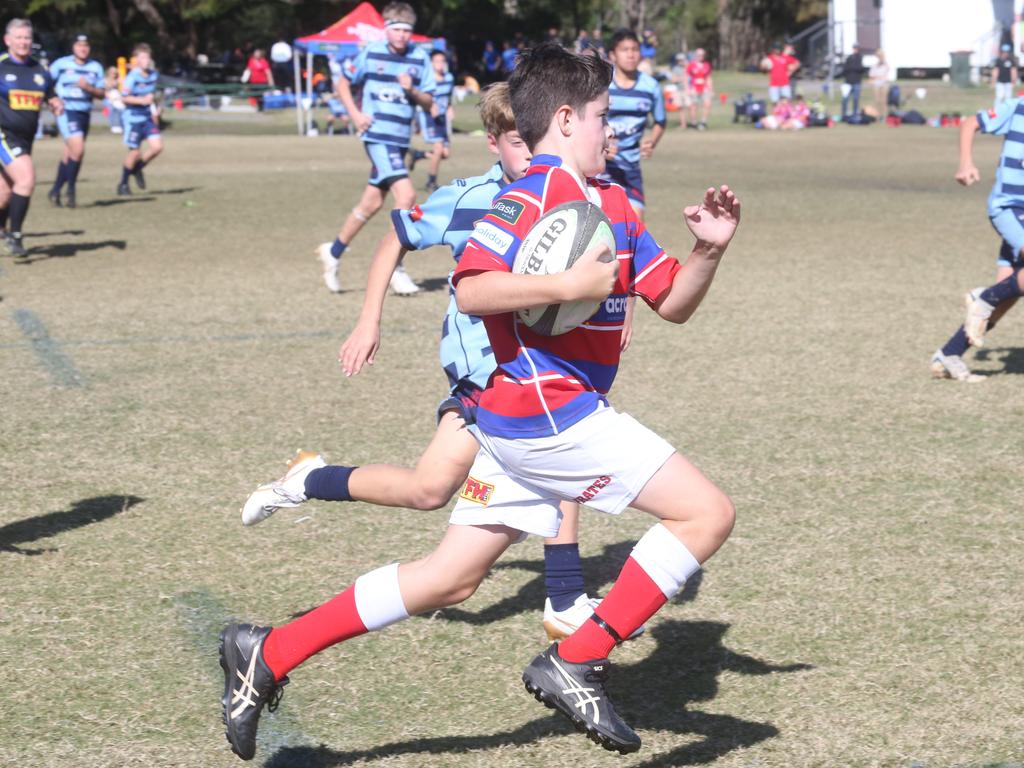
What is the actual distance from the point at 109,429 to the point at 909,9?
58322mm

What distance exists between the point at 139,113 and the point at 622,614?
60.3 ft

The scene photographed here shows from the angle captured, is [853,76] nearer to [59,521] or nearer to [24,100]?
[24,100]

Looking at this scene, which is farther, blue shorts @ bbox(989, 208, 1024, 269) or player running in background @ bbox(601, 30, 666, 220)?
player running in background @ bbox(601, 30, 666, 220)

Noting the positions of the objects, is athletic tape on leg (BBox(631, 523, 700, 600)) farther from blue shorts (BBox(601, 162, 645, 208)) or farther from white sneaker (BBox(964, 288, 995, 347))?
blue shorts (BBox(601, 162, 645, 208))

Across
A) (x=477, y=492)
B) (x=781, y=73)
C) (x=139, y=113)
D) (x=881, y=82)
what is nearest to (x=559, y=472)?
(x=477, y=492)

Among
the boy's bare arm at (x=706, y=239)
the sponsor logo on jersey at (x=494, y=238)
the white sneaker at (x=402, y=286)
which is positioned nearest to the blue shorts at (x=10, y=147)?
the white sneaker at (x=402, y=286)

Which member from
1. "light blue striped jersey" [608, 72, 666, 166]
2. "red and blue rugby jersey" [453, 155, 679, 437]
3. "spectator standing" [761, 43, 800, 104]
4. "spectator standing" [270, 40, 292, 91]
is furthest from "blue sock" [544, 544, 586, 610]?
"spectator standing" [270, 40, 292, 91]

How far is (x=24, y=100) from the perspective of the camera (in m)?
13.8

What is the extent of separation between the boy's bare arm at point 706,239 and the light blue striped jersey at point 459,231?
100 centimetres

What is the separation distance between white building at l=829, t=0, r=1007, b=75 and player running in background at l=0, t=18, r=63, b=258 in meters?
49.1

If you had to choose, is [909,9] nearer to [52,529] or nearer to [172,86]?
[172,86]

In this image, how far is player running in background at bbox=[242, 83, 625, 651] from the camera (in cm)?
435

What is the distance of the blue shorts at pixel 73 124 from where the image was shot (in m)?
18.5

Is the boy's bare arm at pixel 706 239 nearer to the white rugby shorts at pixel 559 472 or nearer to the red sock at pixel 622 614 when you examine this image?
the white rugby shorts at pixel 559 472
